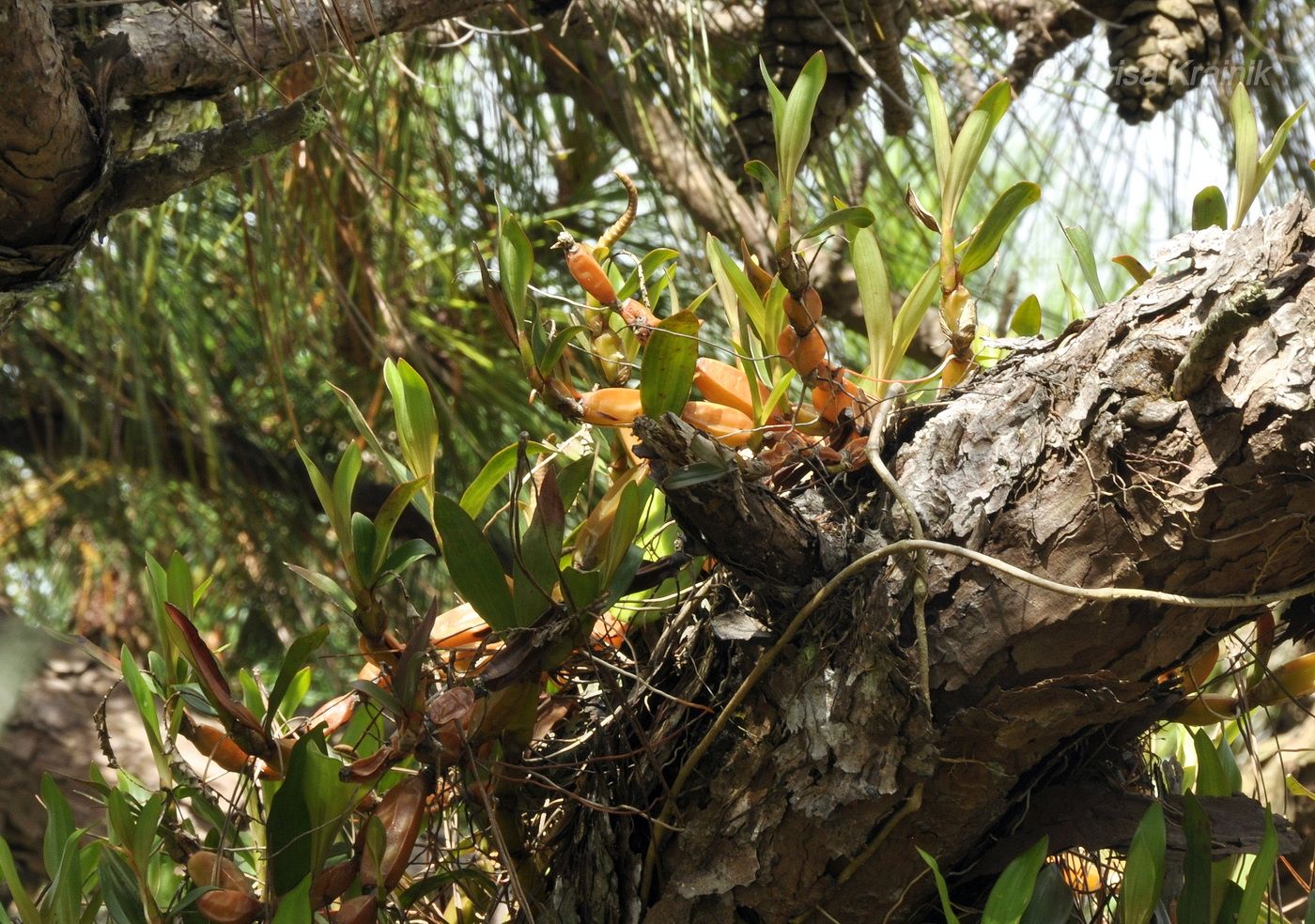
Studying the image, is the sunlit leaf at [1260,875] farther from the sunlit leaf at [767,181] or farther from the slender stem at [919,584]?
the sunlit leaf at [767,181]

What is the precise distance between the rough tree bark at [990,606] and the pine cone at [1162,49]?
724 mm

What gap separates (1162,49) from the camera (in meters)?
1.07

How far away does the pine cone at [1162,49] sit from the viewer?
1.07m

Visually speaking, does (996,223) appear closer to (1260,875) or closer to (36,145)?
(1260,875)

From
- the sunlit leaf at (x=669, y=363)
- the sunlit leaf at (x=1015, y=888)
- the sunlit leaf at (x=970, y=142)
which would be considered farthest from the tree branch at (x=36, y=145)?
the sunlit leaf at (x=1015, y=888)

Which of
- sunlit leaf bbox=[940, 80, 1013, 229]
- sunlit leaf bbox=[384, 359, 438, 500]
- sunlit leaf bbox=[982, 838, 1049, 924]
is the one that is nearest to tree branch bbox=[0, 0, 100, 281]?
sunlit leaf bbox=[384, 359, 438, 500]

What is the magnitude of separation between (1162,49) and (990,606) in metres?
0.87

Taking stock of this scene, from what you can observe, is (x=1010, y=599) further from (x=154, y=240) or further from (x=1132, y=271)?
(x=154, y=240)

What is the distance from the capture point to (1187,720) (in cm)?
54

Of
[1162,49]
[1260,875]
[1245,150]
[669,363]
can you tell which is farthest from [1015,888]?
[1162,49]

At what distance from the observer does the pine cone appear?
1067mm

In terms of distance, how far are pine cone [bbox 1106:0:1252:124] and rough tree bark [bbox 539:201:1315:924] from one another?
2.37 feet

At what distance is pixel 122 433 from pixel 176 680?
4.03 feet

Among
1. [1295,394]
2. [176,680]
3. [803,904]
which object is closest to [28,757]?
[176,680]
